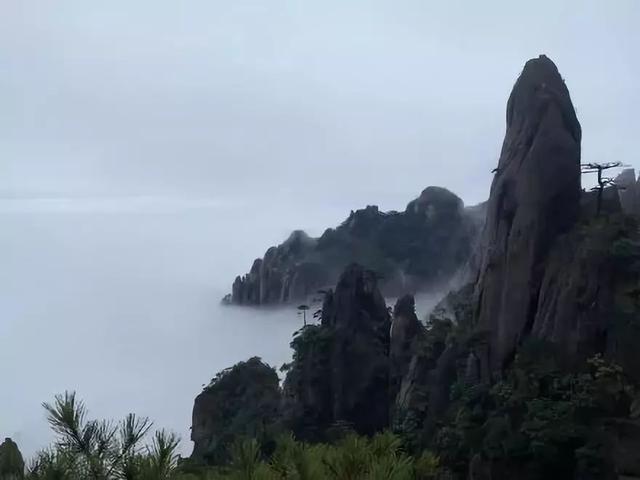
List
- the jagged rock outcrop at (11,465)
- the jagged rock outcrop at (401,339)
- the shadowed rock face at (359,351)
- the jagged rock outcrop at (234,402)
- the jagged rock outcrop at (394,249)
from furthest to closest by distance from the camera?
1. the jagged rock outcrop at (394,249)
2. the jagged rock outcrop at (234,402)
3. the shadowed rock face at (359,351)
4. the jagged rock outcrop at (401,339)
5. the jagged rock outcrop at (11,465)

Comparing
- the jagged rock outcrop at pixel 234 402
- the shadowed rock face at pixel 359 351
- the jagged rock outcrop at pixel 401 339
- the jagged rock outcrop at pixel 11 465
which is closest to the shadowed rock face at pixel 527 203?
the jagged rock outcrop at pixel 401 339

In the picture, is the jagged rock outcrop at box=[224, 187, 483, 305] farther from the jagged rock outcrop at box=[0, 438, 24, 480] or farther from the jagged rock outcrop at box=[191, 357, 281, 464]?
the jagged rock outcrop at box=[0, 438, 24, 480]

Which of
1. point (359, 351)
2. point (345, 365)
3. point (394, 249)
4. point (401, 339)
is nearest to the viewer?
point (401, 339)

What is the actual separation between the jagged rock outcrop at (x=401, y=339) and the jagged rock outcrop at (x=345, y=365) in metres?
0.61

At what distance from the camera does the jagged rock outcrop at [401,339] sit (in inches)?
1109

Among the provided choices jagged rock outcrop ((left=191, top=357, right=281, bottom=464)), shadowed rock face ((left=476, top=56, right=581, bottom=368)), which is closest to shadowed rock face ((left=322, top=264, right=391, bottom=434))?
jagged rock outcrop ((left=191, top=357, right=281, bottom=464))

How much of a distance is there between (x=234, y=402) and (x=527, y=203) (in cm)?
2064

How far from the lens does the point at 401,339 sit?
28.6 m

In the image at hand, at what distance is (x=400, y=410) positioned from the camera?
2277cm

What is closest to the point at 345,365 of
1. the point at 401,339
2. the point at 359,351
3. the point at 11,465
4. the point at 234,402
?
the point at 359,351

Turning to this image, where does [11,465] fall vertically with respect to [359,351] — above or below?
above

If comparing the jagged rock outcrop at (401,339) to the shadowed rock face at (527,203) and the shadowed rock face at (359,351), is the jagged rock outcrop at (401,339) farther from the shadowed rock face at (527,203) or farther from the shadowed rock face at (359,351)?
the shadowed rock face at (527,203)

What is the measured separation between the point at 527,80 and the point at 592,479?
39.6 feet

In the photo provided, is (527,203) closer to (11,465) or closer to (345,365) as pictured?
(345,365)
